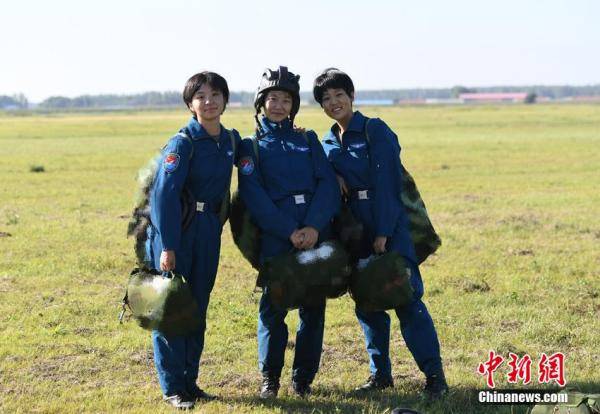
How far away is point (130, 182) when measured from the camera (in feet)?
72.9

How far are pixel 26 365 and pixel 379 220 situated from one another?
3.37 m

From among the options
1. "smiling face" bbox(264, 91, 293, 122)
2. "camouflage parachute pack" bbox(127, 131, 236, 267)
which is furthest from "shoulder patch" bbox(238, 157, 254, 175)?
"smiling face" bbox(264, 91, 293, 122)

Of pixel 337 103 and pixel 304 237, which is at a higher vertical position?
pixel 337 103

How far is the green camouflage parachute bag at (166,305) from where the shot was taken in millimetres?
5227

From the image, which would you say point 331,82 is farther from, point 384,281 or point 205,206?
point 384,281

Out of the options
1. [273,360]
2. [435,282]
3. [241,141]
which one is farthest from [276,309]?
[435,282]

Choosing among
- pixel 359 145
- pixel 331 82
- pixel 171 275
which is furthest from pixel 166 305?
pixel 331 82

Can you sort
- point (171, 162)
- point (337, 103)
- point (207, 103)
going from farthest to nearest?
point (337, 103)
point (207, 103)
point (171, 162)

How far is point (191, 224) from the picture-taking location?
5.32 metres

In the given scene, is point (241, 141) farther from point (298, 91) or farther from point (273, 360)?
point (273, 360)

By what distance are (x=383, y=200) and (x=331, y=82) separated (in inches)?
36.5

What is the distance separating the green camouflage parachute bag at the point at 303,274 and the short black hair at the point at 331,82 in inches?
43.6

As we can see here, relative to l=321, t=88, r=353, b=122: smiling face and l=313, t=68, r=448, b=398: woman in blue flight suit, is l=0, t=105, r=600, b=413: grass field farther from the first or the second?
l=321, t=88, r=353, b=122: smiling face

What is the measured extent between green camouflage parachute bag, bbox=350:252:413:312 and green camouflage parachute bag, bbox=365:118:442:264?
0.41 metres
